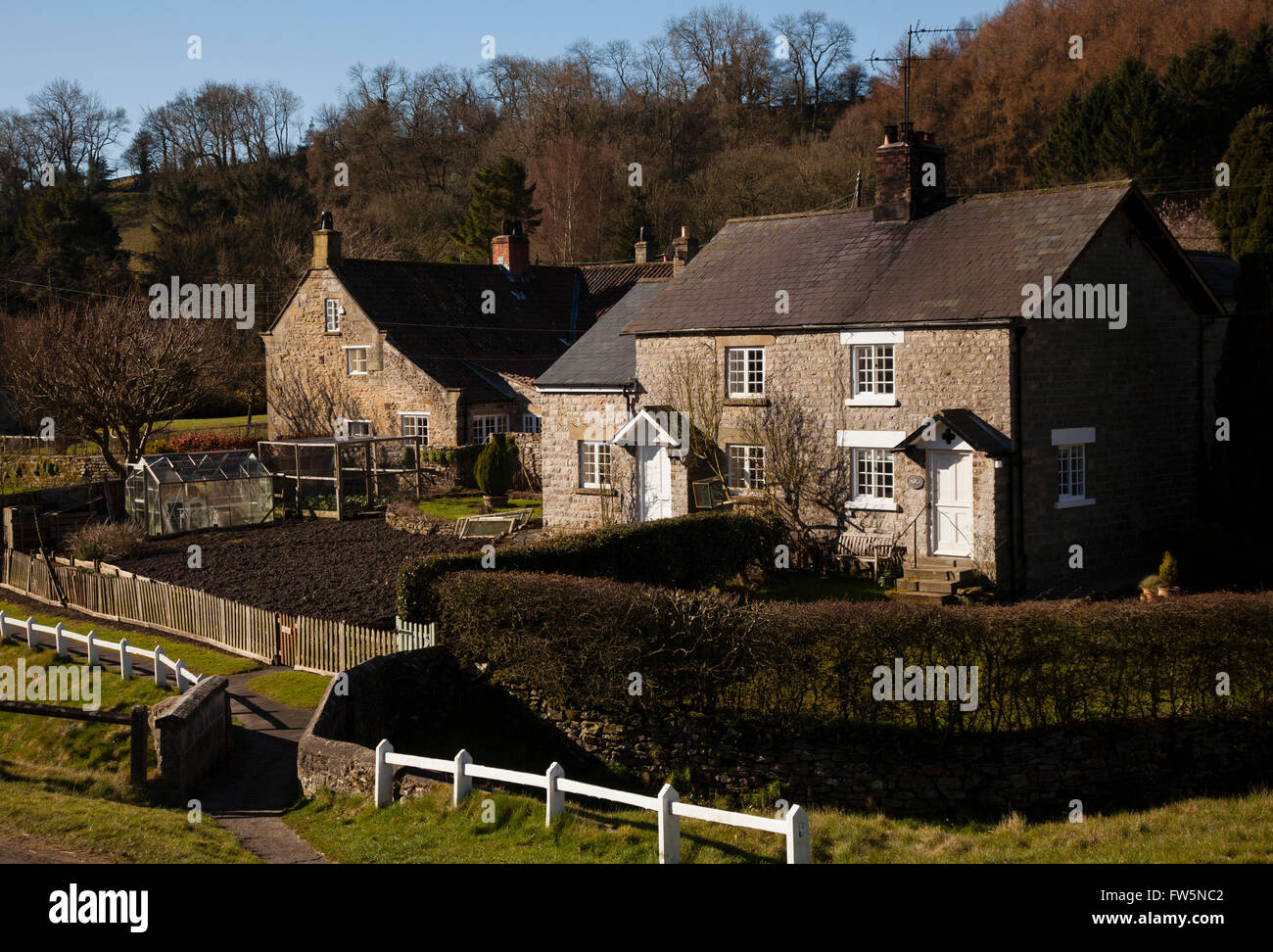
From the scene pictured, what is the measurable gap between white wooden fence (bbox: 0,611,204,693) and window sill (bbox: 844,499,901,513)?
13097 mm

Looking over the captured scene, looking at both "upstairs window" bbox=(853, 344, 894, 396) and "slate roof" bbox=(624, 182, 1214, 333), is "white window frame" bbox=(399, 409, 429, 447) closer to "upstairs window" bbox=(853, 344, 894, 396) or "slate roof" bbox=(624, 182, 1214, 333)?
"slate roof" bbox=(624, 182, 1214, 333)

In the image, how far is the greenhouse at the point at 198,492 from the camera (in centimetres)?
3192

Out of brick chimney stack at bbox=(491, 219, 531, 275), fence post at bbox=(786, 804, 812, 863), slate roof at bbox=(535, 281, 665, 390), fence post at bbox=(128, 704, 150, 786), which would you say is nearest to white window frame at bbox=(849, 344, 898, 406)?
slate roof at bbox=(535, 281, 665, 390)

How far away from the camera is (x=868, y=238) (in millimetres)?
26406

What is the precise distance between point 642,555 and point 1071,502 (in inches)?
342

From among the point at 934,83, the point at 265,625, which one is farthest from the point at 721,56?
the point at 265,625

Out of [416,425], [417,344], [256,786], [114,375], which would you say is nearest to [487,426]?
[416,425]

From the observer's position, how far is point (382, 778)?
41.5 feet

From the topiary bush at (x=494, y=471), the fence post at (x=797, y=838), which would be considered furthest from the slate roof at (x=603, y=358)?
the fence post at (x=797, y=838)

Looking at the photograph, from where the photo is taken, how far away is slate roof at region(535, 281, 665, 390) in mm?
29047

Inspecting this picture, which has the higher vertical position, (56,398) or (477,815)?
(56,398)
